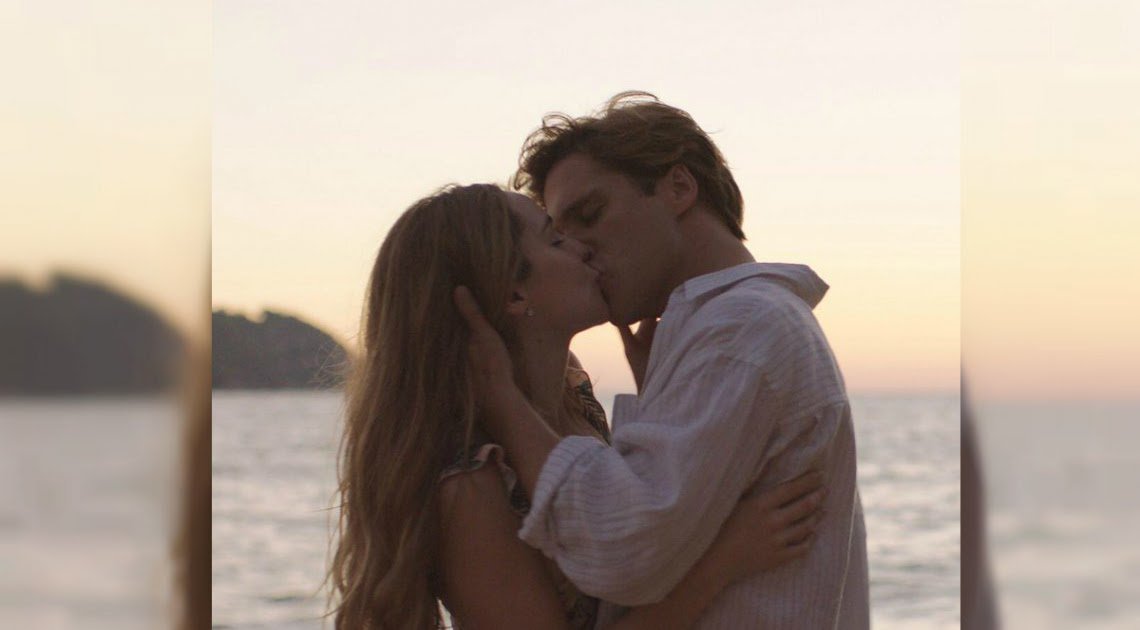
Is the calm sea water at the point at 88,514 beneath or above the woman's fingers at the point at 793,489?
beneath

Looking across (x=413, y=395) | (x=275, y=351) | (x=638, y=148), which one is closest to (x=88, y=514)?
(x=275, y=351)

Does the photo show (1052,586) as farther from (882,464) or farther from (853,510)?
(882,464)

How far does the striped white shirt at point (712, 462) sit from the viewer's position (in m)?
1.43

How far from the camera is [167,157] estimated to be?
253 cm

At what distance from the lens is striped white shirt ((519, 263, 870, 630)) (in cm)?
143

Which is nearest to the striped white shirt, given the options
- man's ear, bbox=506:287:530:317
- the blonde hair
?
man's ear, bbox=506:287:530:317

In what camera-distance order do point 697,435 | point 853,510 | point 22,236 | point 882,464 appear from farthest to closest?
point 882,464
point 22,236
point 853,510
point 697,435

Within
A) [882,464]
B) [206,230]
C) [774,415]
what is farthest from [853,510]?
[882,464]

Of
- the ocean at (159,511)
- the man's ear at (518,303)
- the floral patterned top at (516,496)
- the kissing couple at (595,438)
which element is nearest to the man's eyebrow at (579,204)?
the kissing couple at (595,438)

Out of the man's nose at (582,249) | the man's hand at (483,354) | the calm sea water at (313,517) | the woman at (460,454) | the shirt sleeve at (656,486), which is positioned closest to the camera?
the shirt sleeve at (656,486)

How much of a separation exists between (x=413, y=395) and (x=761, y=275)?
45 centimetres

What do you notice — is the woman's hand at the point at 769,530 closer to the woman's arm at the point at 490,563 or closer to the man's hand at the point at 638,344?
the woman's arm at the point at 490,563

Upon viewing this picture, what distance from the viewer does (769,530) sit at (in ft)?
4.96

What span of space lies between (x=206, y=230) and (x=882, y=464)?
48.8ft
